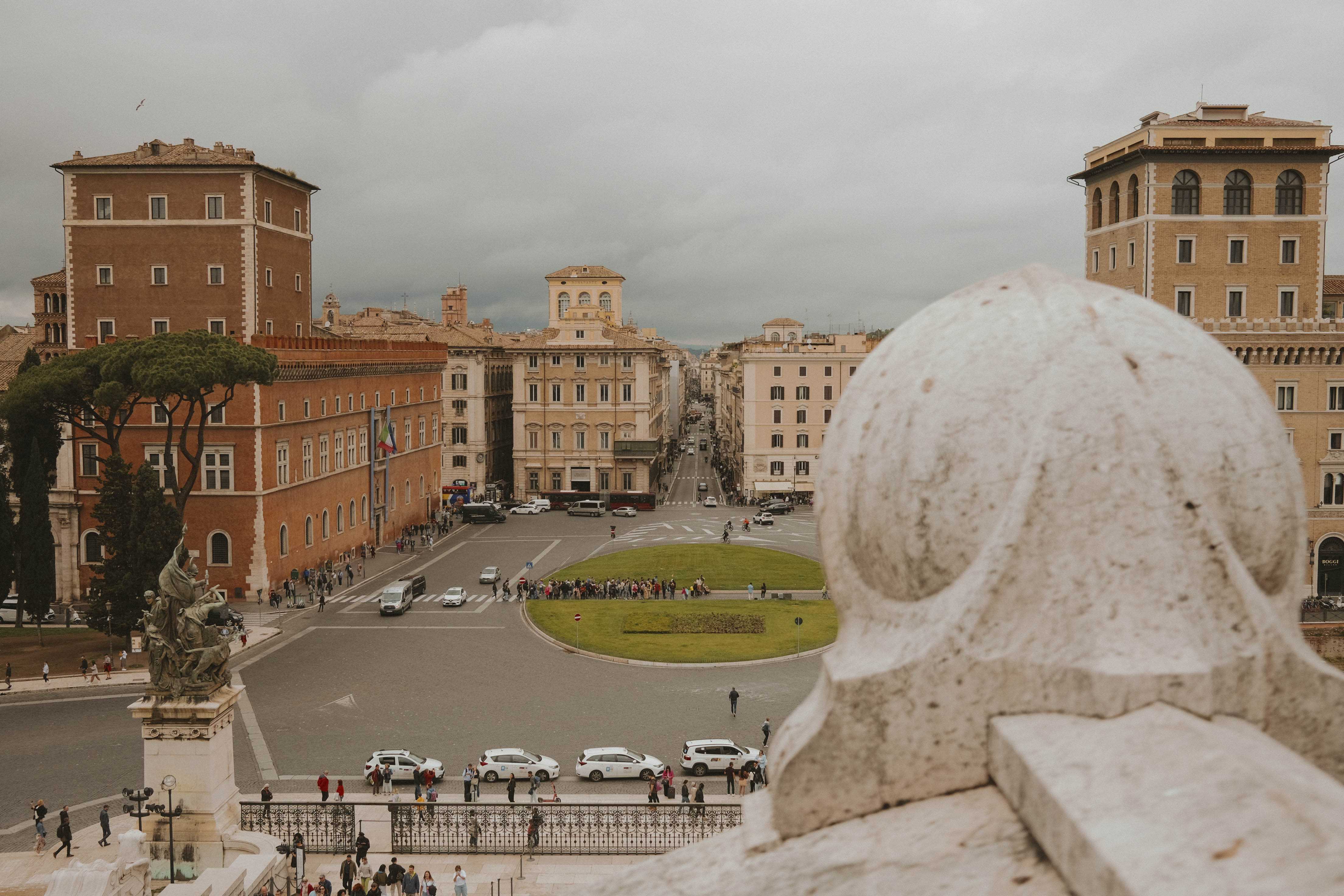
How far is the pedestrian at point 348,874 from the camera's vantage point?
51.6ft

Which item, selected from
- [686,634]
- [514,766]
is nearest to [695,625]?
[686,634]

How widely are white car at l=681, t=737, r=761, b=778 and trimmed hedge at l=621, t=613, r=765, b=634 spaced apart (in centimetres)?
1148

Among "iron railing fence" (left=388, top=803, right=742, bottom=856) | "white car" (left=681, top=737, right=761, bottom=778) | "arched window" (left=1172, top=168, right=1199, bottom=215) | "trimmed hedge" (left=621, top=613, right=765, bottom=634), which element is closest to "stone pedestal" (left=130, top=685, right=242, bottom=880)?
"iron railing fence" (left=388, top=803, right=742, bottom=856)

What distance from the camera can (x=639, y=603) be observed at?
123 feet

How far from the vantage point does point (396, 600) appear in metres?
36.2

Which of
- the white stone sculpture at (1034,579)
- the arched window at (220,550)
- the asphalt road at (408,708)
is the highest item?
the white stone sculpture at (1034,579)

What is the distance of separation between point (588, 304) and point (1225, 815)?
3561 inches

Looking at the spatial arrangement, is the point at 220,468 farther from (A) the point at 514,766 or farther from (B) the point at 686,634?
(A) the point at 514,766

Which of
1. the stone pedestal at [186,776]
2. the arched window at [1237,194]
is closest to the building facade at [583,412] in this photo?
the arched window at [1237,194]

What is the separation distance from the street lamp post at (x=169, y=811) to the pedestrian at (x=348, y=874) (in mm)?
2214

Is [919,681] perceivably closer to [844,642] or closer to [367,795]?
[844,642]

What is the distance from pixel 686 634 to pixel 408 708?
32.6 ft

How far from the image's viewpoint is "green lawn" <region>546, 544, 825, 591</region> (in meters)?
40.9

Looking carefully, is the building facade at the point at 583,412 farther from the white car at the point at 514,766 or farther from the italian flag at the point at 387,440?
the white car at the point at 514,766
